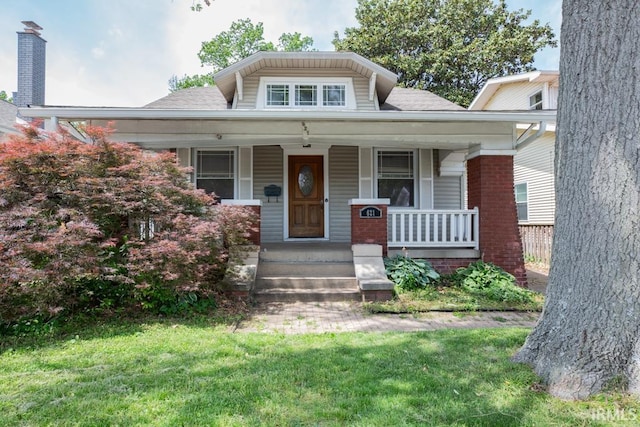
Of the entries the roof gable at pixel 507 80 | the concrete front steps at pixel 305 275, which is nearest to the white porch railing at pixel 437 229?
the concrete front steps at pixel 305 275

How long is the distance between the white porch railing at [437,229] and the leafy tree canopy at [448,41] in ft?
59.1

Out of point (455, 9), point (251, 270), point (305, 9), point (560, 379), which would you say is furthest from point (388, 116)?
point (455, 9)

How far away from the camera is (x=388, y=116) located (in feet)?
21.7

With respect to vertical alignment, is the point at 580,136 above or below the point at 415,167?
below

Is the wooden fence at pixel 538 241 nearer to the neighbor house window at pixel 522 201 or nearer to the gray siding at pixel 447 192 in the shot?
the neighbor house window at pixel 522 201

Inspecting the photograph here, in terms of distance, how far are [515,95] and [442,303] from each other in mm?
12936

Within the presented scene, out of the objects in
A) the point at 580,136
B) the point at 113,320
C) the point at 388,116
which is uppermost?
the point at 388,116

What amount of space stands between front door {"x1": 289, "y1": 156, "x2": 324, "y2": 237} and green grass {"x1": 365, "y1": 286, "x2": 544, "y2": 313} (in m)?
3.36

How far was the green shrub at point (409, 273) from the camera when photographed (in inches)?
254

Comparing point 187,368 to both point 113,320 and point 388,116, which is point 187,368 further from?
point 388,116

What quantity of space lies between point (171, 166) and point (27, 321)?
262 cm

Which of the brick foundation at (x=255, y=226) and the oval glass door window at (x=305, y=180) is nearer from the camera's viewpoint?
the brick foundation at (x=255, y=226)

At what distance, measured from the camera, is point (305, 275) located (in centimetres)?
662

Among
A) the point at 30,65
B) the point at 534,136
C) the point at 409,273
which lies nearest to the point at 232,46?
the point at 30,65
